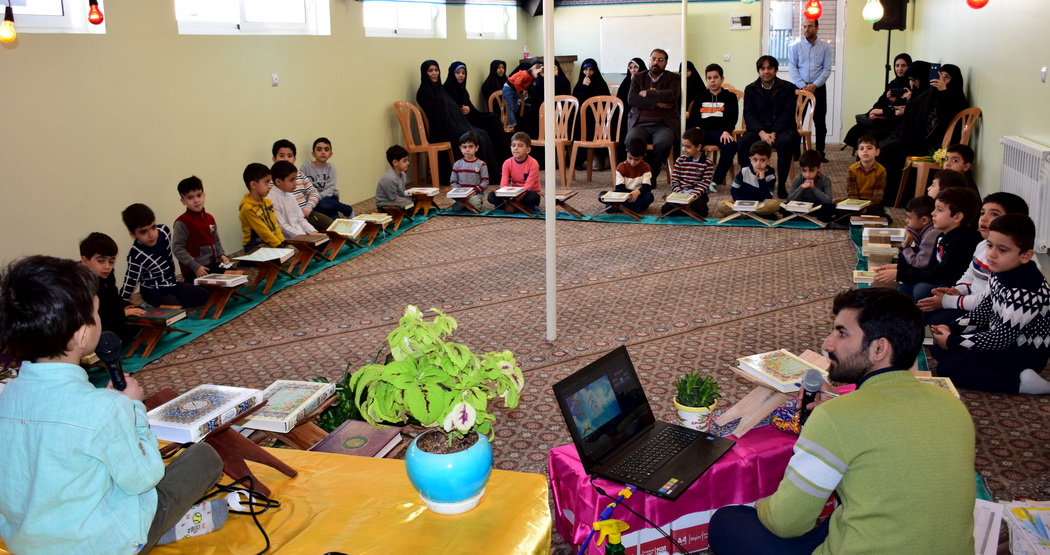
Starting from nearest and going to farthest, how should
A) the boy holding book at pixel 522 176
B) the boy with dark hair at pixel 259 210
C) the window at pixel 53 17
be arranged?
the window at pixel 53 17 → the boy with dark hair at pixel 259 210 → the boy holding book at pixel 522 176

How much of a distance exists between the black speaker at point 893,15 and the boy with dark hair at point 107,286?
10391mm

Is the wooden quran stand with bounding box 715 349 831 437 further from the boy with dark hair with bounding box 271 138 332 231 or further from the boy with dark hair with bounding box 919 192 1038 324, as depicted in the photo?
the boy with dark hair with bounding box 271 138 332 231

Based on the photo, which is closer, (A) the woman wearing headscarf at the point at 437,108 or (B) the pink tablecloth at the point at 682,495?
(B) the pink tablecloth at the point at 682,495

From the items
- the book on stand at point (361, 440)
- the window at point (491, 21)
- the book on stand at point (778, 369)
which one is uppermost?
the window at point (491, 21)

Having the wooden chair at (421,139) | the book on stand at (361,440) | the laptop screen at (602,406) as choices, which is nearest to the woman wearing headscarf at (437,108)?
the wooden chair at (421,139)

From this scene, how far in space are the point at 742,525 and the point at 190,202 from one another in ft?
15.1

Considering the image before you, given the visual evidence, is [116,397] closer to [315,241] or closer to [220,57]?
[315,241]

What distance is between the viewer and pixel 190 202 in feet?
19.1

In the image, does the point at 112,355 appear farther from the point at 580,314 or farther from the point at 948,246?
the point at 948,246

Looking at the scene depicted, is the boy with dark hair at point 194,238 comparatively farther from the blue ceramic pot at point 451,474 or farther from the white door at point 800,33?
the white door at point 800,33

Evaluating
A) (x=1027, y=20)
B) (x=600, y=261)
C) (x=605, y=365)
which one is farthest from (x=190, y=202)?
(x=1027, y=20)

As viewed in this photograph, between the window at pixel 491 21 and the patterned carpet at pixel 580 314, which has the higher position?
the window at pixel 491 21

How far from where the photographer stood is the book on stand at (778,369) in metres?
2.88

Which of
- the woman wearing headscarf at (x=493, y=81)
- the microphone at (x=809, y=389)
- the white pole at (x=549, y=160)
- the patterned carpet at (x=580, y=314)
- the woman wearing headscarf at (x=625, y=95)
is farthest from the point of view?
the woman wearing headscarf at (x=493, y=81)
